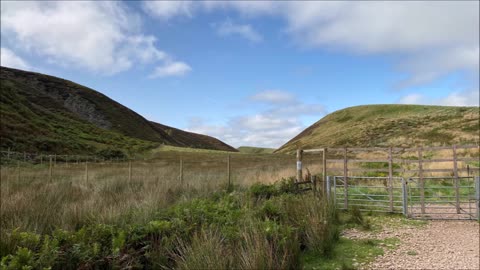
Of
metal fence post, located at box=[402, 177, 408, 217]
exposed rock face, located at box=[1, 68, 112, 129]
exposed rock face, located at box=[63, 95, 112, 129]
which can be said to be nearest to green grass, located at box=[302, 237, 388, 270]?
metal fence post, located at box=[402, 177, 408, 217]

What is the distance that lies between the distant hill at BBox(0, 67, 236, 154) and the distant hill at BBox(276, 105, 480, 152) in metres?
34.8

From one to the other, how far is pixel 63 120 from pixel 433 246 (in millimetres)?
62336

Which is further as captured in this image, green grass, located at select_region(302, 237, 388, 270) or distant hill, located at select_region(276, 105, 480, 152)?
distant hill, located at select_region(276, 105, 480, 152)

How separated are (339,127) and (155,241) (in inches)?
3082

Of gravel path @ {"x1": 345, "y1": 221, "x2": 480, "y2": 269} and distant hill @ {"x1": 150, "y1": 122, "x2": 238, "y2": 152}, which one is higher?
distant hill @ {"x1": 150, "y1": 122, "x2": 238, "y2": 152}

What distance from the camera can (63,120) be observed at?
60281mm

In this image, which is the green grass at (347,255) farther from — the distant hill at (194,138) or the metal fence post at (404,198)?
the distant hill at (194,138)

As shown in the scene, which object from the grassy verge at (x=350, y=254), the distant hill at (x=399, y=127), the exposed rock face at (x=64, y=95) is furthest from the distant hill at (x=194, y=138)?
the grassy verge at (x=350, y=254)

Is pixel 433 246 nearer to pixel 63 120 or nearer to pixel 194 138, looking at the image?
pixel 63 120

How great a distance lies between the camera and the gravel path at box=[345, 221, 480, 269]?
6.18 metres

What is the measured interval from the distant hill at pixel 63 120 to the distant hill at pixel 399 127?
34775mm

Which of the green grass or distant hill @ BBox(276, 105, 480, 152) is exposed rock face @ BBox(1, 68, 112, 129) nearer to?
distant hill @ BBox(276, 105, 480, 152)

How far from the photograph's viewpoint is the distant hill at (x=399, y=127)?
1806 inches

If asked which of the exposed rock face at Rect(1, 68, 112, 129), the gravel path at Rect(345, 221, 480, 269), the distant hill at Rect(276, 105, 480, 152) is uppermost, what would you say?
the exposed rock face at Rect(1, 68, 112, 129)
